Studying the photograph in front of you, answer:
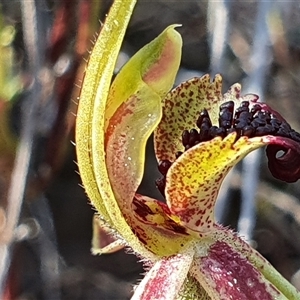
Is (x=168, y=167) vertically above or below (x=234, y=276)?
above

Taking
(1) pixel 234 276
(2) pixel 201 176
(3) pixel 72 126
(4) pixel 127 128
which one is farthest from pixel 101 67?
(3) pixel 72 126

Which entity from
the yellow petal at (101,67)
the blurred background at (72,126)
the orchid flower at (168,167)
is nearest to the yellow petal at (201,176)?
the orchid flower at (168,167)

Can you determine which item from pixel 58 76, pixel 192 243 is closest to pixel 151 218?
pixel 192 243

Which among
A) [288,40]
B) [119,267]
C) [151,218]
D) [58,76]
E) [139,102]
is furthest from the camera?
[119,267]

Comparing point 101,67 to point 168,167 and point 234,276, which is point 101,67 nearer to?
point 168,167

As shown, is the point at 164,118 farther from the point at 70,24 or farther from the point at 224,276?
the point at 70,24

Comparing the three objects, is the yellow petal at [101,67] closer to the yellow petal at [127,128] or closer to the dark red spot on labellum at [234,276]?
the yellow petal at [127,128]
